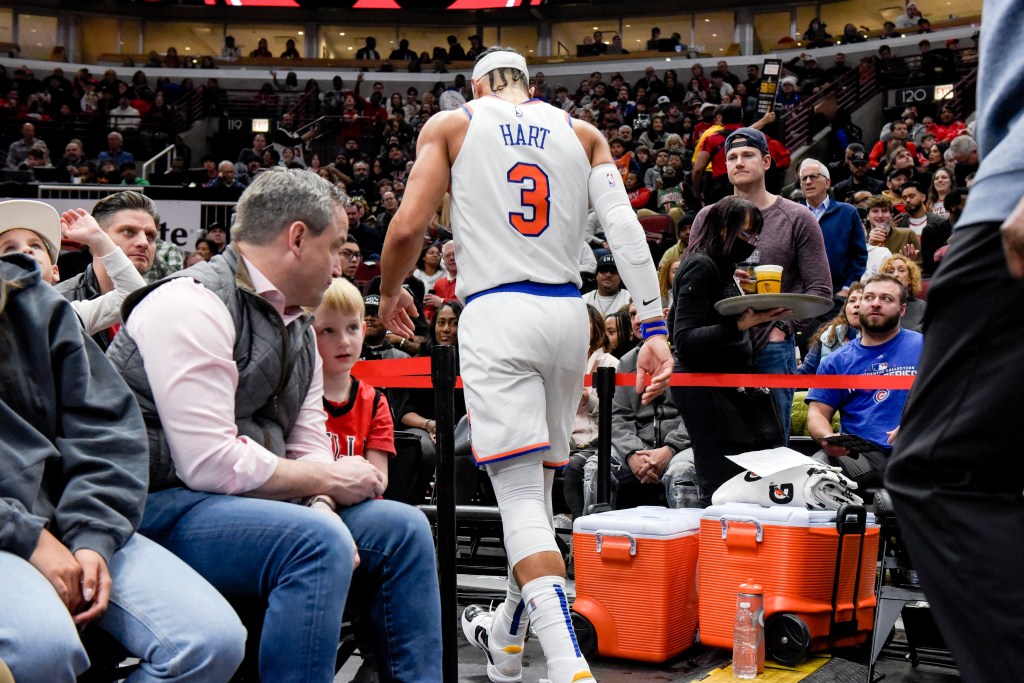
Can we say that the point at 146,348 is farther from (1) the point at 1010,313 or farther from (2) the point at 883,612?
(2) the point at 883,612

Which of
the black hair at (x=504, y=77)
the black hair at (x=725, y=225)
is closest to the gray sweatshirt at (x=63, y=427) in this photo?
the black hair at (x=504, y=77)

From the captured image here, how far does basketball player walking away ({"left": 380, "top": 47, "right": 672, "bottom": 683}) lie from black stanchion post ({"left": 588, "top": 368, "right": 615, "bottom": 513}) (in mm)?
1082

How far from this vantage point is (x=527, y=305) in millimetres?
3205

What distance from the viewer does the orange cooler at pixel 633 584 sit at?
156 inches

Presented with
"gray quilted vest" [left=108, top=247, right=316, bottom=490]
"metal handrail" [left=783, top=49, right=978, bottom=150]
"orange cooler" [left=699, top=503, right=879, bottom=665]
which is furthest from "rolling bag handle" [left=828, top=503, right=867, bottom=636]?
"metal handrail" [left=783, top=49, right=978, bottom=150]

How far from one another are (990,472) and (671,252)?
696 cm

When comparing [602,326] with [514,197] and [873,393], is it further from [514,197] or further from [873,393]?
[514,197]

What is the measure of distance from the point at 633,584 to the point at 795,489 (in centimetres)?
72

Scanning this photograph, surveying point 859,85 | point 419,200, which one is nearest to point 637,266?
point 419,200

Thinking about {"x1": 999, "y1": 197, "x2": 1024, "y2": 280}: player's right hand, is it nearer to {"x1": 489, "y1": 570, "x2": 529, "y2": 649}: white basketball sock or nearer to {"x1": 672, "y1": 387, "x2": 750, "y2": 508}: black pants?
{"x1": 489, "y1": 570, "x2": 529, "y2": 649}: white basketball sock

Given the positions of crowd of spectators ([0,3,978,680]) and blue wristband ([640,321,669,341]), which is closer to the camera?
crowd of spectators ([0,3,978,680])

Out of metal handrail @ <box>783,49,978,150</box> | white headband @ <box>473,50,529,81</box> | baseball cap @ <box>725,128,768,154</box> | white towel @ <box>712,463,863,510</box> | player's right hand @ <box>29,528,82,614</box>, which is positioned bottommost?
white towel @ <box>712,463,863,510</box>

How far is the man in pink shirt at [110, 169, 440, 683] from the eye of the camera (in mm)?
2191

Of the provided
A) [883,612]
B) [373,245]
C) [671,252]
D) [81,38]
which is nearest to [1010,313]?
[883,612]
